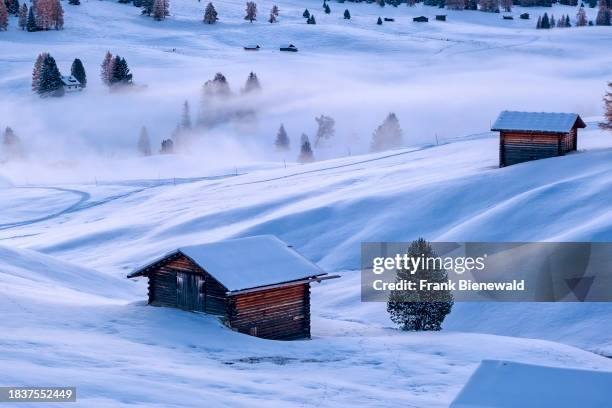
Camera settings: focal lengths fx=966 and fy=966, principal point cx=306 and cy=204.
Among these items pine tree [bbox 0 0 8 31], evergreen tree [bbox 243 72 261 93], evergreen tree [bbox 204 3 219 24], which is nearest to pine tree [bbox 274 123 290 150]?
evergreen tree [bbox 243 72 261 93]

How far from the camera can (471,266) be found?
37.5 meters

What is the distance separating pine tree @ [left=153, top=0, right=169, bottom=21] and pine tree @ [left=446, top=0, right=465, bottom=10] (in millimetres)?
53397

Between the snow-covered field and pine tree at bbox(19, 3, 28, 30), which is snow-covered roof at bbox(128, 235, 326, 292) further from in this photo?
pine tree at bbox(19, 3, 28, 30)

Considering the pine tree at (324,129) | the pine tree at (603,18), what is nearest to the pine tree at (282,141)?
the pine tree at (324,129)

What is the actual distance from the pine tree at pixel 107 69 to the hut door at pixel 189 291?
89986 mm

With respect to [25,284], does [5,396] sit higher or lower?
higher

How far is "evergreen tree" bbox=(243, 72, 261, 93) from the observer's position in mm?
116812

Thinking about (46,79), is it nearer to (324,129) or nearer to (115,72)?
(115,72)

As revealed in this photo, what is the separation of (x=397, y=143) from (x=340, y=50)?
153 ft

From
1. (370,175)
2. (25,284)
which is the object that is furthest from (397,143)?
(25,284)

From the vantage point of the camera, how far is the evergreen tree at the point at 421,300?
99.1 ft

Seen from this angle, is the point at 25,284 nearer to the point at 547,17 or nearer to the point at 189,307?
the point at 189,307

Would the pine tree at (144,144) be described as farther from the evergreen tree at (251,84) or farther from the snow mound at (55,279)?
the snow mound at (55,279)

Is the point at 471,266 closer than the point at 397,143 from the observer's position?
Yes
